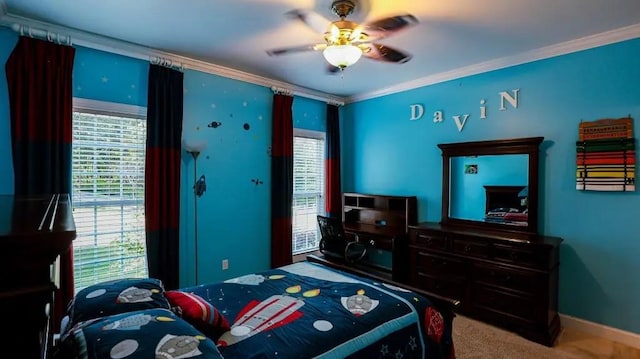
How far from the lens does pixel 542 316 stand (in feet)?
8.87

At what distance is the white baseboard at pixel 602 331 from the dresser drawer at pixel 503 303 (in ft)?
1.72

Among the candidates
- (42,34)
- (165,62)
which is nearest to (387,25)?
(165,62)

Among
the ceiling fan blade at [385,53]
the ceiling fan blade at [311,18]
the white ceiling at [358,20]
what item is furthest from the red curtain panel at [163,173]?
the ceiling fan blade at [385,53]

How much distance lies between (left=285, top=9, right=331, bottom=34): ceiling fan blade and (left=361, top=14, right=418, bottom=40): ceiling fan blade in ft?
1.02

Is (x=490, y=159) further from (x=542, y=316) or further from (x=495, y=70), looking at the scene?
(x=542, y=316)

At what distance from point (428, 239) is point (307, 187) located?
1868 mm

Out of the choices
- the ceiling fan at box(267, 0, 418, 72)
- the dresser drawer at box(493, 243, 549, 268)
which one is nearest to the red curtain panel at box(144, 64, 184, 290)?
the ceiling fan at box(267, 0, 418, 72)

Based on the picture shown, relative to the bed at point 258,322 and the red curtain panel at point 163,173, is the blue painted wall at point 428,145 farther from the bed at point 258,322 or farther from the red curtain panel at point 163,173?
the bed at point 258,322

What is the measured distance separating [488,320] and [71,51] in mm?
4324

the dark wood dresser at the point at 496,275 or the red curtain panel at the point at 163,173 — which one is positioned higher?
the red curtain panel at the point at 163,173

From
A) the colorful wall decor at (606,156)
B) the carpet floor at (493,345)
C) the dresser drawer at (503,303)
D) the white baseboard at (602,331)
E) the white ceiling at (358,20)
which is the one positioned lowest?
the carpet floor at (493,345)

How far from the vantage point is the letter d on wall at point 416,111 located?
4083 mm

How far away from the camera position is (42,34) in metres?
2.53

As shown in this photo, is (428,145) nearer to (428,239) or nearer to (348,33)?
(428,239)
